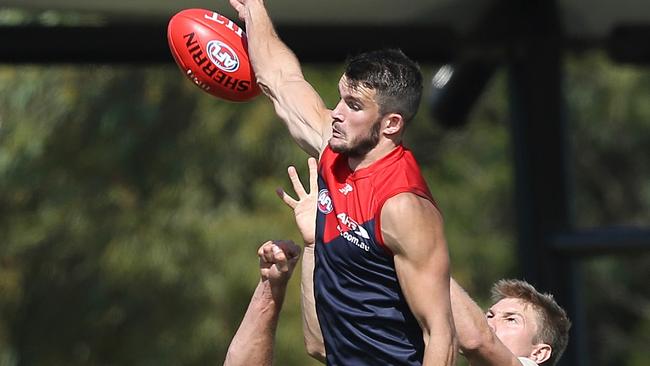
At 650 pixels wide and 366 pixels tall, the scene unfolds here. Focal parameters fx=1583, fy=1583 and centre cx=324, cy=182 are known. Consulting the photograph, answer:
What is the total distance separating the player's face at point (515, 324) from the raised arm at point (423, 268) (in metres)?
0.82

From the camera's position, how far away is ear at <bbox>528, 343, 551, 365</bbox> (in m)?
5.76

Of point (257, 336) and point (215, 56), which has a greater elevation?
point (215, 56)

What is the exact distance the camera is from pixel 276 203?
17.6 metres

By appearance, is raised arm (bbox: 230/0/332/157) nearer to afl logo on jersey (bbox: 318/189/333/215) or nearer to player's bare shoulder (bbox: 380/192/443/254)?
afl logo on jersey (bbox: 318/189/333/215)

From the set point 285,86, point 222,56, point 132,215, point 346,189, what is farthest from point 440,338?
point 132,215

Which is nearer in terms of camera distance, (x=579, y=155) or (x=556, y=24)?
(x=556, y=24)

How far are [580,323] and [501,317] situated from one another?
4.43 meters

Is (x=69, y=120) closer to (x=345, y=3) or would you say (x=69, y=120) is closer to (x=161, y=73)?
(x=161, y=73)

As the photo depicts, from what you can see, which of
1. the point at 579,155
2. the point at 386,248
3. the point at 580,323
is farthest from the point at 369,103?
the point at 579,155

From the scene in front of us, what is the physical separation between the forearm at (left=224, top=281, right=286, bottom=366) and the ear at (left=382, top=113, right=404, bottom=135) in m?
1.21

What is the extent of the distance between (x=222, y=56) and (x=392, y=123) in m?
1.11

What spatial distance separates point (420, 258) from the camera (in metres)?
4.97

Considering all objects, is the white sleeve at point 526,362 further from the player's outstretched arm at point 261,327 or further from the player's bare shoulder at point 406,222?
the player's outstretched arm at point 261,327

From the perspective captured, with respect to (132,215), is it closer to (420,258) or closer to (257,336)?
(257,336)
